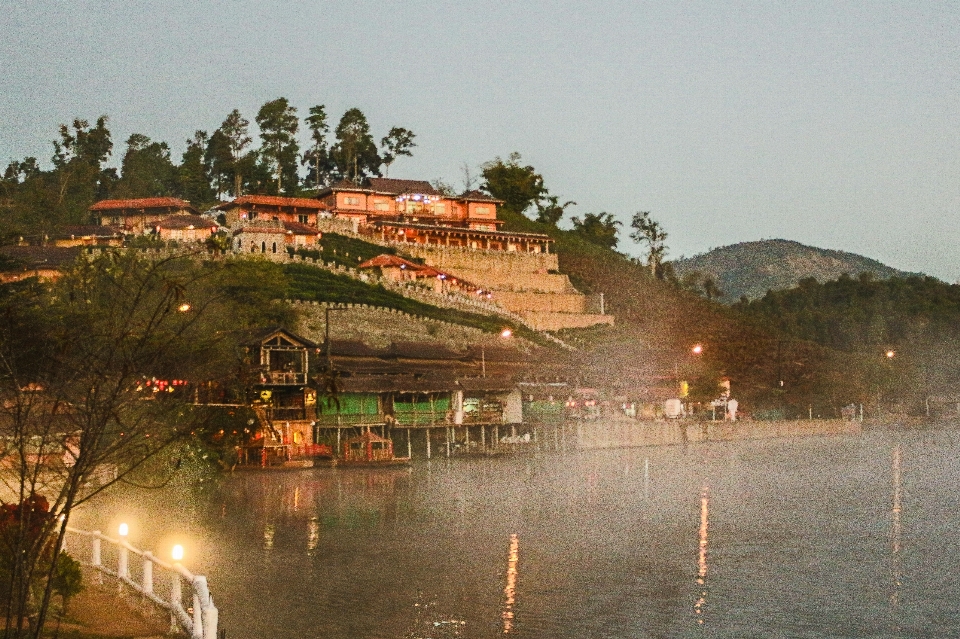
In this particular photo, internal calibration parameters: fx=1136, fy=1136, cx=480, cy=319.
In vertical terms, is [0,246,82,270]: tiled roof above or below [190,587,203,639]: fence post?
above

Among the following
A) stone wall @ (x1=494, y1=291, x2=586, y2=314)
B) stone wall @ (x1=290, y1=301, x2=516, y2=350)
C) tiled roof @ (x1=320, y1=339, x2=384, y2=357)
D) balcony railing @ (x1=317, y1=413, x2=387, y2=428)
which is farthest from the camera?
stone wall @ (x1=494, y1=291, x2=586, y2=314)

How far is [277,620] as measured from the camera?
1129 inches

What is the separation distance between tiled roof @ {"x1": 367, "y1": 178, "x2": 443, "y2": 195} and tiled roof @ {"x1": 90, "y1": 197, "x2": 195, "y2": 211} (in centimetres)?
2313

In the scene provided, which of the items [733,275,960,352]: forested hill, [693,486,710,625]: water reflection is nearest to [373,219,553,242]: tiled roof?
[733,275,960,352]: forested hill

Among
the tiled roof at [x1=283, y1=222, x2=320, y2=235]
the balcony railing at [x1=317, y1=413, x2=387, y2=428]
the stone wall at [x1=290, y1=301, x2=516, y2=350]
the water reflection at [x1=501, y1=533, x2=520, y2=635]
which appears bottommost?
the water reflection at [x1=501, y1=533, x2=520, y2=635]

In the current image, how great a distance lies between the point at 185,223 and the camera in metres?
107

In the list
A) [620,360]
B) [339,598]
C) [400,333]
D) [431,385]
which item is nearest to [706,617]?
[339,598]

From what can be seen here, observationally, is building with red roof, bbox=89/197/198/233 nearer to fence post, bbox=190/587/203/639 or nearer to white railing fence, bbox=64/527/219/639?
white railing fence, bbox=64/527/219/639

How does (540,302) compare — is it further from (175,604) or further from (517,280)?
(175,604)

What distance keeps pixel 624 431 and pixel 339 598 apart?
65886mm

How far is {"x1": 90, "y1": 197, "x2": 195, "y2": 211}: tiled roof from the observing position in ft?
375

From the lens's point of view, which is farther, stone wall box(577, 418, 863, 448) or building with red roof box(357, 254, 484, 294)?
building with red roof box(357, 254, 484, 294)

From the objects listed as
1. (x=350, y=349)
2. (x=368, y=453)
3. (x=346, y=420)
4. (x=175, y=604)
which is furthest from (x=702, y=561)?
(x=350, y=349)

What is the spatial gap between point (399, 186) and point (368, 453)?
223ft
